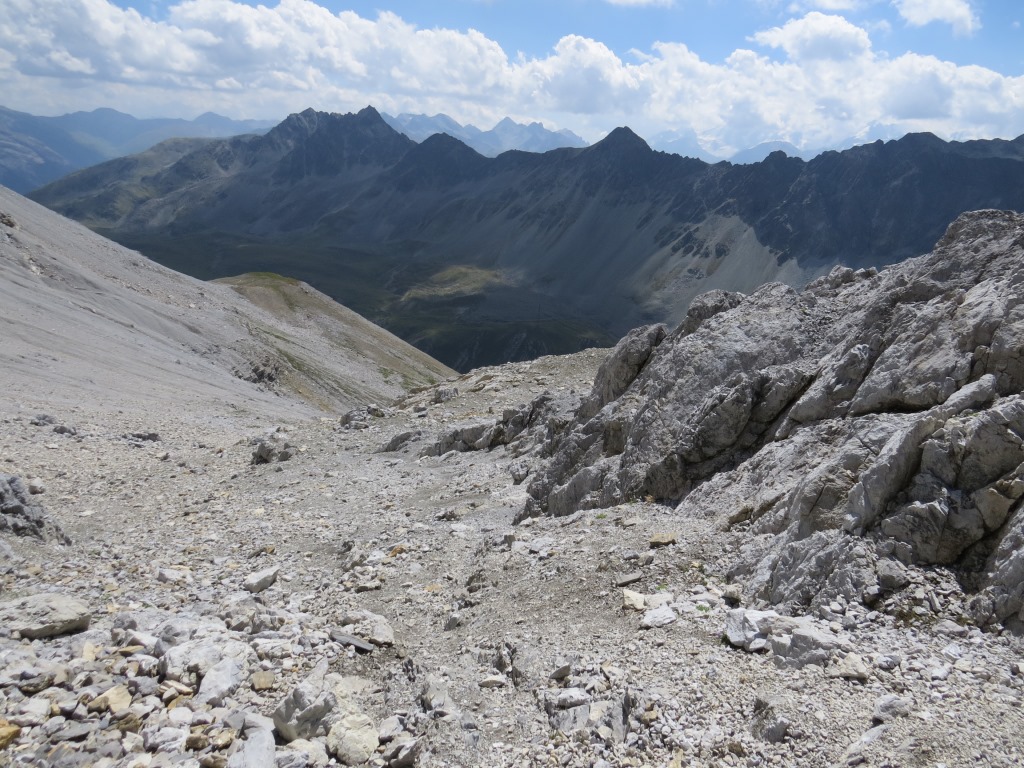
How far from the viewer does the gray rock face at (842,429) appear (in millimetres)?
10516

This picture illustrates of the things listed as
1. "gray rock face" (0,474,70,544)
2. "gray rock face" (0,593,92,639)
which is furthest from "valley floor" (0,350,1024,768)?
"gray rock face" (0,474,70,544)

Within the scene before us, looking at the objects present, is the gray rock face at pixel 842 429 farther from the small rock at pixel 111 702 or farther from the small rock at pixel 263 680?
the small rock at pixel 111 702

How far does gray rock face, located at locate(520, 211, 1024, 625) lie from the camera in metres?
10.5

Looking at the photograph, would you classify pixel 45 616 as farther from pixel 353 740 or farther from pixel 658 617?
pixel 658 617

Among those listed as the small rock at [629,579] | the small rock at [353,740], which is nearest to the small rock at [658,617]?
the small rock at [629,579]

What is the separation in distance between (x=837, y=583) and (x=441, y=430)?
24.6 meters

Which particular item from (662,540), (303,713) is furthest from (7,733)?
(662,540)

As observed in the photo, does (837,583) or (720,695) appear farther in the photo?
(837,583)

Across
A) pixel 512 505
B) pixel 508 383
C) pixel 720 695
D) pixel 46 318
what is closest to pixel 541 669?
pixel 720 695

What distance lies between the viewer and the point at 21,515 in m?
16.9

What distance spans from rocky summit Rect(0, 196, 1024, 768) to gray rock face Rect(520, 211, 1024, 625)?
0.19ft

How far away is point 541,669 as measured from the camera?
1031 centimetres

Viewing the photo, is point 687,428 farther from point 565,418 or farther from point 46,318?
point 46,318

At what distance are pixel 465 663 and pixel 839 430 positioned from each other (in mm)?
9229
